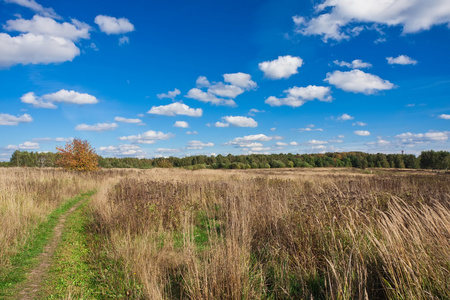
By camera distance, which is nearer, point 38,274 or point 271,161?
point 38,274

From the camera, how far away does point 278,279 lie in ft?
12.8

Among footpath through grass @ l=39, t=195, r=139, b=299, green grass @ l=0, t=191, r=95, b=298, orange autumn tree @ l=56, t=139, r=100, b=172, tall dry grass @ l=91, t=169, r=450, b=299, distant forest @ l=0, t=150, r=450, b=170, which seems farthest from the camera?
distant forest @ l=0, t=150, r=450, b=170

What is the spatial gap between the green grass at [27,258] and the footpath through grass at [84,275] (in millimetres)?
410

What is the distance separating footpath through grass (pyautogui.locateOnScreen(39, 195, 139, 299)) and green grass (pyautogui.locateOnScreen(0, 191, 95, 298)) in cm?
41

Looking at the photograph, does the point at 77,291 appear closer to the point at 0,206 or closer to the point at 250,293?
the point at 250,293

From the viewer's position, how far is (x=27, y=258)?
5234mm

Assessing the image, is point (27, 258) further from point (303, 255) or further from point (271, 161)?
point (271, 161)

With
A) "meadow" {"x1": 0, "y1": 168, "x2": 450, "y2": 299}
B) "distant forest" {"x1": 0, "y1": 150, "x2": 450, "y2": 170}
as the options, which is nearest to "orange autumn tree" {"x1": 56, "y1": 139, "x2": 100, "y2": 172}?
"meadow" {"x1": 0, "y1": 168, "x2": 450, "y2": 299}

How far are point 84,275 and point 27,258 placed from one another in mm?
1774

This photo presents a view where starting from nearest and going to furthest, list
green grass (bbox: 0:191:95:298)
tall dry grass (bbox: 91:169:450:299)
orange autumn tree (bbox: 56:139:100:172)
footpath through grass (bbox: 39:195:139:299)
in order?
tall dry grass (bbox: 91:169:450:299) → footpath through grass (bbox: 39:195:139:299) → green grass (bbox: 0:191:95:298) → orange autumn tree (bbox: 56:139:100:172)

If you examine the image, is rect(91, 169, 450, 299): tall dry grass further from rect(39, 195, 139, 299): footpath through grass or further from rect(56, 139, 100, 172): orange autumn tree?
rect(56, 139, 100, 172): orange autumn tree

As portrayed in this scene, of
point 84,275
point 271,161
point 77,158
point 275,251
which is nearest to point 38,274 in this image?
point 84,275

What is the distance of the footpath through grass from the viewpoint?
394 centimetres

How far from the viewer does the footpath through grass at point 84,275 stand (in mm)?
3936
